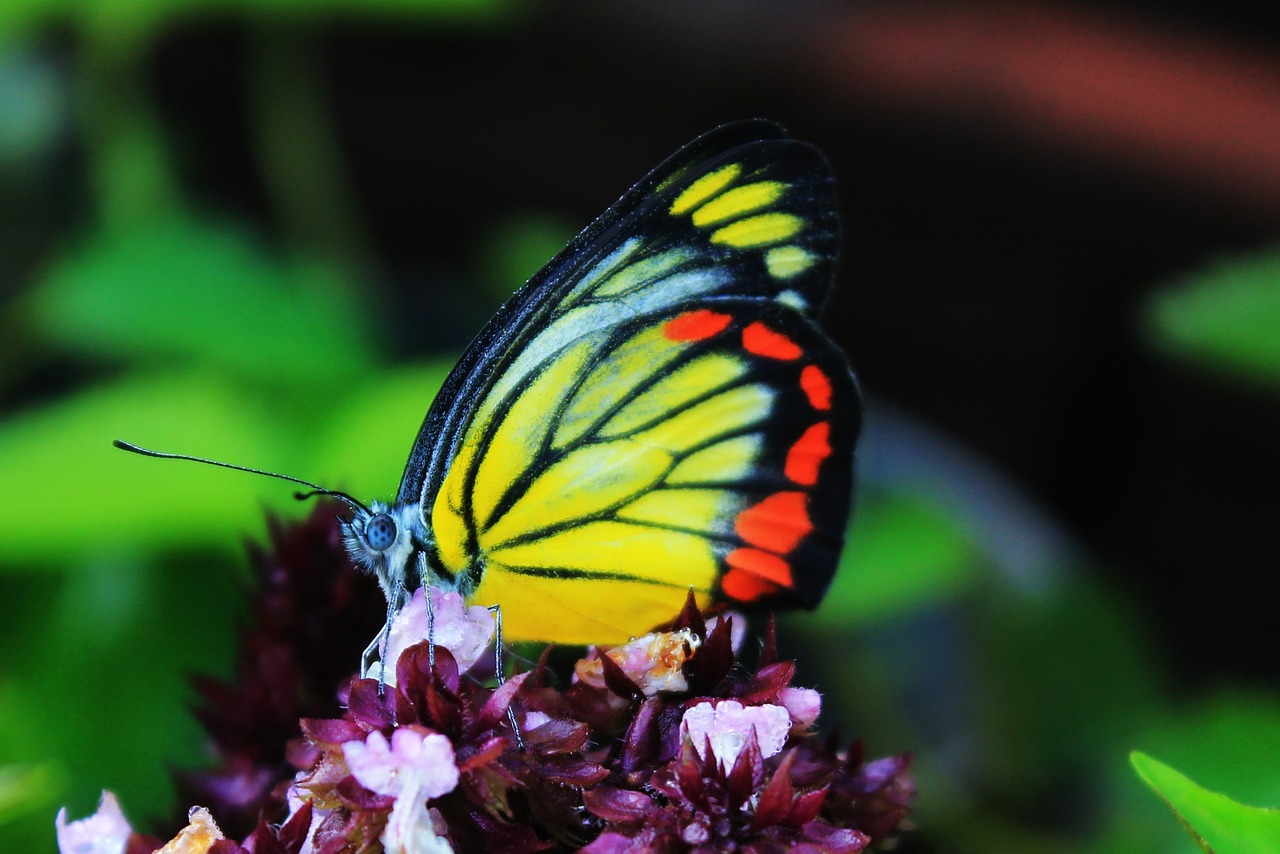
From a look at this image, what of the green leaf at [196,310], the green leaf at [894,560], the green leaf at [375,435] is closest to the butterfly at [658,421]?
the green leaf at [375,435]

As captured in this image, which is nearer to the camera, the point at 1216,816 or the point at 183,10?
the point at 1216,816

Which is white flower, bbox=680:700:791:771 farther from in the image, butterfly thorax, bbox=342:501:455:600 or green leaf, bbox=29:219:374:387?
green leaf, bbox=29:219:374:387

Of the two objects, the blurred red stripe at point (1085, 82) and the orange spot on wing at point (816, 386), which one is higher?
the blurred red stripe at point (1085, 82)

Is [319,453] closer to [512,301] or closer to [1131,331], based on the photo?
[512,301]

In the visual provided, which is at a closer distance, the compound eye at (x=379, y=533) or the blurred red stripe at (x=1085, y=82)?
the compound eye at (x=379, y=533)

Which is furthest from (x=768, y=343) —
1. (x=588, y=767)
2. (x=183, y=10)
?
(x=183, y=10)

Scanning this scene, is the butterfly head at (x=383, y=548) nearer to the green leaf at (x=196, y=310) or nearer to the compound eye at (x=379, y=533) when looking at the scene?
the compound eye at (x=379, y=533)

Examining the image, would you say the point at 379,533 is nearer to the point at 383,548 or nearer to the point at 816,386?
the point at 383,548

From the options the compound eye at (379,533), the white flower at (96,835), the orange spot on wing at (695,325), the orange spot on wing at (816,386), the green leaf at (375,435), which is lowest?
the green leaf at (375,435)
